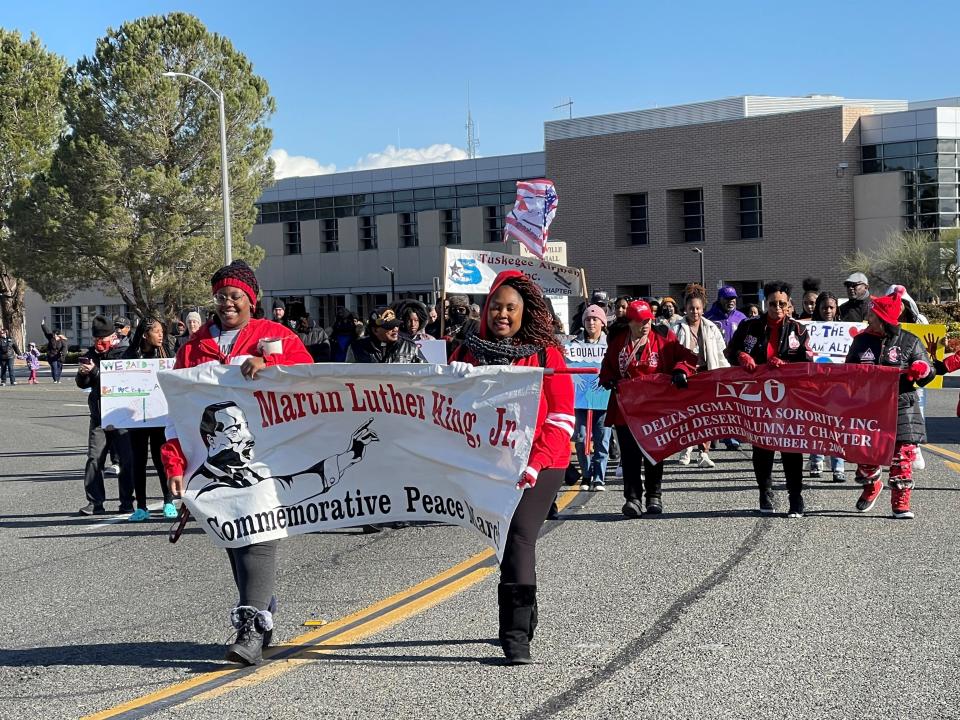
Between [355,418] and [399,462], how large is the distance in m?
0.32

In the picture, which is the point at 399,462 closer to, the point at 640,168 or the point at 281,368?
the point at 281,368

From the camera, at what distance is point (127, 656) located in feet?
20.6

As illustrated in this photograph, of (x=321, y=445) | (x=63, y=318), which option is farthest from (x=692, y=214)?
(x=321, y=445)

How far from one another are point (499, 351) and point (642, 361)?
15.2 feet

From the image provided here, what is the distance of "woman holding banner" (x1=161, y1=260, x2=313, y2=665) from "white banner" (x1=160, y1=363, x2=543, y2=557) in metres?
0.07

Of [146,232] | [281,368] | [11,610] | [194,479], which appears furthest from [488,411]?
[146,232]

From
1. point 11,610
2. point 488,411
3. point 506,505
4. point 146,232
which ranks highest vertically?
point 146,232

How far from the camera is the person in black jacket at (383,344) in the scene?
36.2 ft

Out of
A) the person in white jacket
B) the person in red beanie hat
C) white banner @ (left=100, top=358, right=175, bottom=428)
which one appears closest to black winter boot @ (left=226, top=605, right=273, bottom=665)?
white banner @ (left=100, top=358, right=175, bottom=428)

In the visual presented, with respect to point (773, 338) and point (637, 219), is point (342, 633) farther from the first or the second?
point (637, 219)

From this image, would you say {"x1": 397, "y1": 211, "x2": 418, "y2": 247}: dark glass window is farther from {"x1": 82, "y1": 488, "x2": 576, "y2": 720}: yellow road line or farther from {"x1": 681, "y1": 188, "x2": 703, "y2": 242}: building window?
{"x1": 82, "y1": 488, "x2": 576, "y2": 720}: yellow road line

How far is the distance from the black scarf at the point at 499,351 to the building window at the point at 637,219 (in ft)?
180

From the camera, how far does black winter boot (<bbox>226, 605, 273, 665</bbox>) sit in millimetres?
5953

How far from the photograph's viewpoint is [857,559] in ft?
27.3
